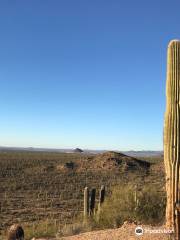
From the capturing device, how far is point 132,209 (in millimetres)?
14414

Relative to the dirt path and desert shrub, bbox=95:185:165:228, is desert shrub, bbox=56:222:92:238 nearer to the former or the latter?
desert shrub, bbox=95:185:165:228

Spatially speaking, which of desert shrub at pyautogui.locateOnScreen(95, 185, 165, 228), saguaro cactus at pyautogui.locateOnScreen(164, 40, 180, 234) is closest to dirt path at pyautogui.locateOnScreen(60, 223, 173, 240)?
saguaro cactus at pyautogui.locateOnScreen(164, 40, 180, 234)

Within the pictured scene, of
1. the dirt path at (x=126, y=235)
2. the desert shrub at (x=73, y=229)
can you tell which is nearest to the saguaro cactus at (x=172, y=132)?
the dirt path at (x=126, y=235)

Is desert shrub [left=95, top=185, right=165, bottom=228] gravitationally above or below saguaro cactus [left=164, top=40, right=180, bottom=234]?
below

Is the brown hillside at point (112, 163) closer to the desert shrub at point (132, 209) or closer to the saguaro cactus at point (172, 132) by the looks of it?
the desert shrub at point (132, 209)

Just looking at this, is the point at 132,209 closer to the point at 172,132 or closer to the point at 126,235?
the point at 126,235

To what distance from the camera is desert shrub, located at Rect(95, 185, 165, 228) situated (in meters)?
13.4

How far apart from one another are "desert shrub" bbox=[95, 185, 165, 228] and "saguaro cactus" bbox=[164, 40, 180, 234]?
431 cm

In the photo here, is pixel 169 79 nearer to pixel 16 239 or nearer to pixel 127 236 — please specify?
pixel 127 236

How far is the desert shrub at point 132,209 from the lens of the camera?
44.1ft

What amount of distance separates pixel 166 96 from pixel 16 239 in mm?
4863

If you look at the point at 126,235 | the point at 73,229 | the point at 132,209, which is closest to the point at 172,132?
the point at 126,235

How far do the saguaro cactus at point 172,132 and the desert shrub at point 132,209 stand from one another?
170 inches

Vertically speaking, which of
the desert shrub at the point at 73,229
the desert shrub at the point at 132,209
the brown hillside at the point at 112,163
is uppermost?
the brown hillside at the point at 112,163
